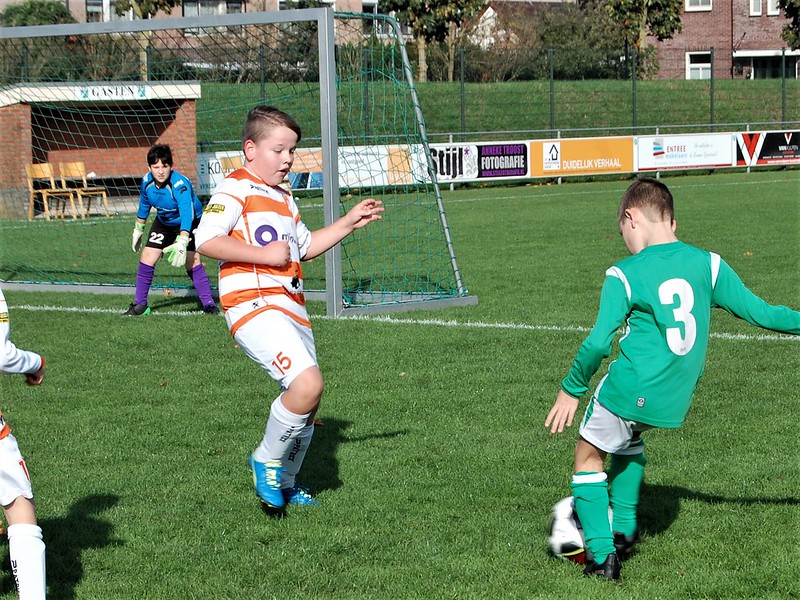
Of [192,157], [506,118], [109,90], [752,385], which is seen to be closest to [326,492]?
[752,385]

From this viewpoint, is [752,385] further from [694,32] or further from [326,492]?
[694,32]

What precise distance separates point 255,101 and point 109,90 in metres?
2.91

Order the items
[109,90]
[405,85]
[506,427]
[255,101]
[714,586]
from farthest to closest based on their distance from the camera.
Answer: [255,101] → [109,90] → [405,85] → [506,427] → [714,586]

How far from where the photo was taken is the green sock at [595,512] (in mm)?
4145

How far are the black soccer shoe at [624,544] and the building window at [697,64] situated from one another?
191ft

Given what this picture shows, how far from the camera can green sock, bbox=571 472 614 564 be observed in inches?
163

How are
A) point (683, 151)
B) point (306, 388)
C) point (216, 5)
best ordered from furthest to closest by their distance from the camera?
point (216, 5)
point (683, 151)
point (306, 388)

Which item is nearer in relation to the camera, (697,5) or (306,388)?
(306,388)

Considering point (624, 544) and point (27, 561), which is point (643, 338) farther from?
point (27, 561)

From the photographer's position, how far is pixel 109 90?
16266mm

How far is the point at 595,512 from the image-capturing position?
414 cm

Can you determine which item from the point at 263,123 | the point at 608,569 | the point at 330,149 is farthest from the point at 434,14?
the point at 608,569

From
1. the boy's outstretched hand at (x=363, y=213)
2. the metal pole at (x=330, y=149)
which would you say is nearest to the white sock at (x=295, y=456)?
the boy's outstretched hand at (x=363, y=213)

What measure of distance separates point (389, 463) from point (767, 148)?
27.6 m
